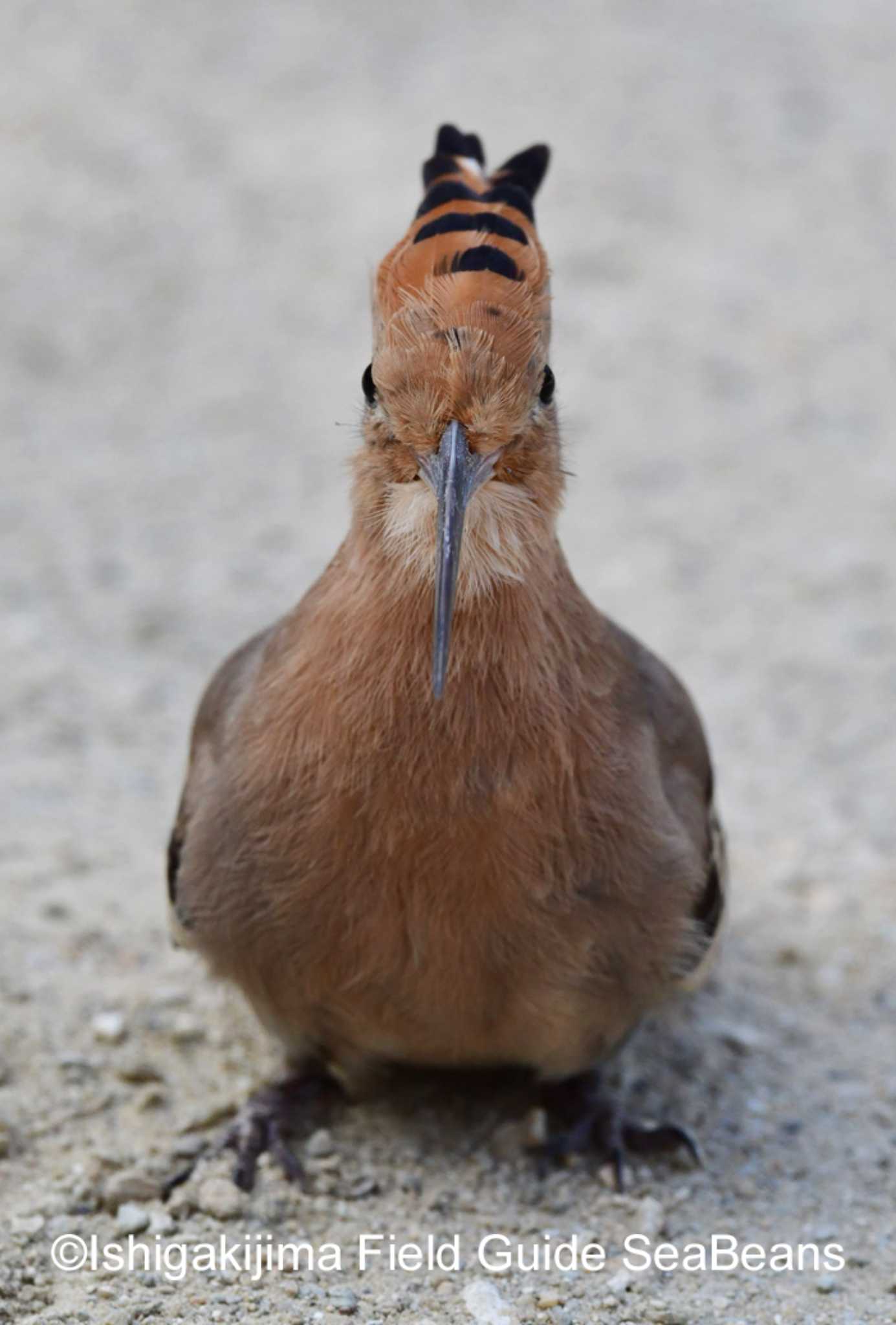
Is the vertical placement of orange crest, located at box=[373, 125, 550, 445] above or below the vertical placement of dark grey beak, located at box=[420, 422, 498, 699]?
above

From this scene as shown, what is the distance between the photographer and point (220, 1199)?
3357mm

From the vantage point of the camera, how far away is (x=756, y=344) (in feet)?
25.6

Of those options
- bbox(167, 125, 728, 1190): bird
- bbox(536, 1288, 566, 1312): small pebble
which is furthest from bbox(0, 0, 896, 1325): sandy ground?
bbox(167, 125, 728, 1190): bird

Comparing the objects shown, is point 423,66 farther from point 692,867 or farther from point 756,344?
point 692,867

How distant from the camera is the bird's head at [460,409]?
287 centimetres

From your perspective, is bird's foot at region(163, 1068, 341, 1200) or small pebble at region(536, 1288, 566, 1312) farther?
bird's foot at region(163, 1068, 341, 1200)

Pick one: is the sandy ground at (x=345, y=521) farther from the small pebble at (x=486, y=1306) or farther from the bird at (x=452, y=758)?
the bird at (x=452, y=758)

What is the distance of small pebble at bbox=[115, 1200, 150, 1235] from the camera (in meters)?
3.26

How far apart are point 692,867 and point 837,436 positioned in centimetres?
421

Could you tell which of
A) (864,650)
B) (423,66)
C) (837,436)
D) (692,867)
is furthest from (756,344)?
(692,867)

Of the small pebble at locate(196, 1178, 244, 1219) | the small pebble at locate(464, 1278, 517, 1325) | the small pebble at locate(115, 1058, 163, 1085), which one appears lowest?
the small pebble at locate(464, 1278, 517, 1325)

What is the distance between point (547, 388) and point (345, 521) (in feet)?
12.0

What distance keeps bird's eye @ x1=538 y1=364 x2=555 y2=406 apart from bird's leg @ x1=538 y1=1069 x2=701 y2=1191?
5.01ft

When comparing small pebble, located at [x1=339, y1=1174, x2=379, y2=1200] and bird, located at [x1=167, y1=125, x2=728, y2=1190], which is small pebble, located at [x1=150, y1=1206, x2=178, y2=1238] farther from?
small pebble, located at [x1=339, y1=1174, x2=379, y2=1200]
